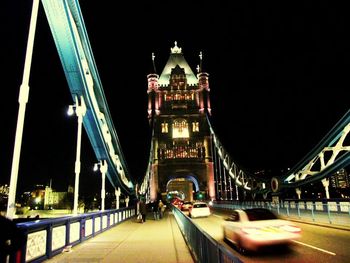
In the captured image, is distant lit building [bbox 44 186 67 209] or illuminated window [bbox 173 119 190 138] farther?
illuminated window [bbox 173 119 190 138]

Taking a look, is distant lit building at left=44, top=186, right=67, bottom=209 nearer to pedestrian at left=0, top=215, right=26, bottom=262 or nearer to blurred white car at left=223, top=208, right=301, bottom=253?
blurred white car at left=223, top=208, right=301, bottom=253

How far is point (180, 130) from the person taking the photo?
9144 cm

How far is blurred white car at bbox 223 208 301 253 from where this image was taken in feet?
28.6

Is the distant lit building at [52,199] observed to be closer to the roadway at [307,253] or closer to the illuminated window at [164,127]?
the illuminated window at [164,127]

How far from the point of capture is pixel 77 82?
57.2 feet

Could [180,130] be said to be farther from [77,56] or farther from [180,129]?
[77,56]

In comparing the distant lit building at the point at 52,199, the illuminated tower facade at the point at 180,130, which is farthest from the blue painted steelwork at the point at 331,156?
the distant lit building at the point at 52,199

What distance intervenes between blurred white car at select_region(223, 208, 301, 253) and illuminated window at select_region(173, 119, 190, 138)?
266ft

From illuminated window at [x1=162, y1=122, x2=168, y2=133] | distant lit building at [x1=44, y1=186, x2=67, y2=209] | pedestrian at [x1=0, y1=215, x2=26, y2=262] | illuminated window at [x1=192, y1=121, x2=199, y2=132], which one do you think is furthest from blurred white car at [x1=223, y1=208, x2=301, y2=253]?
distant lit building at [x1=44, y1=186, x2=67, y2=209]

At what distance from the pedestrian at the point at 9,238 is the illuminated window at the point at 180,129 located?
86791mm

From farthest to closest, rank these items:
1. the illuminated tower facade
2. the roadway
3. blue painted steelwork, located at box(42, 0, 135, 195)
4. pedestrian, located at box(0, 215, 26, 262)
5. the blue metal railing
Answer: the illuminated tower facade, blue painted steelwork, located at box(42, 0, 135, 195), the roadway, the blue metal railing, pedestrian, located at box(0, 215, 26, 262)

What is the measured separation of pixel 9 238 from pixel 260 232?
271 inches

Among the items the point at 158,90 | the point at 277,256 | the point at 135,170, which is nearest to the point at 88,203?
the point at 135,170

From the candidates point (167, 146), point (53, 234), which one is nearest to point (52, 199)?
point (167, 146)
